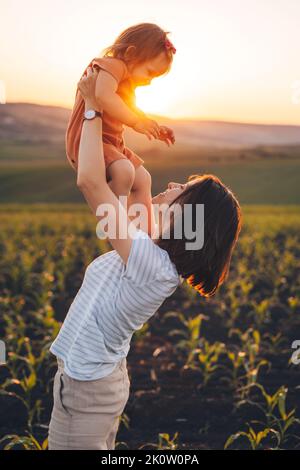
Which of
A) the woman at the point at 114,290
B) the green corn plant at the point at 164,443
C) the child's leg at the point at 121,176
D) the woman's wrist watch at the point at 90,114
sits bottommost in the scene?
the green corn plant at the point at 164,443

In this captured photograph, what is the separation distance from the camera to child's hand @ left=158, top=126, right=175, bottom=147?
2.41m

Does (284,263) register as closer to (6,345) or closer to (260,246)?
(260,246)

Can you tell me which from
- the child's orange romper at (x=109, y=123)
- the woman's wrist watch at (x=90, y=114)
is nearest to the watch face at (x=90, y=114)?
the woman's wrist watch at (x=90, y=114)

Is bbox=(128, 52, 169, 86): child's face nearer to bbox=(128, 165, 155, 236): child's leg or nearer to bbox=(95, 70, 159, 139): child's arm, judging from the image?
bbox=(95, 70, 159, 139): child's arm

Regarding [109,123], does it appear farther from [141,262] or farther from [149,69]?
[141,262]

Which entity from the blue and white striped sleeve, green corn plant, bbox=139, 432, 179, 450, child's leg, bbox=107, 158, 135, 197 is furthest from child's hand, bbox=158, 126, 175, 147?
green corn plant, bbox=139, 432, 179, 450

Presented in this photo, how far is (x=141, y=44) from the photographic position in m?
2.48

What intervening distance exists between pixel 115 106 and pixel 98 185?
32 centimetres

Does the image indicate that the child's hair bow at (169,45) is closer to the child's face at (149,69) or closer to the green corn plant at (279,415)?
the child's face at (149,69)

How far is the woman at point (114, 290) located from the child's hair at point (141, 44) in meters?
0.16

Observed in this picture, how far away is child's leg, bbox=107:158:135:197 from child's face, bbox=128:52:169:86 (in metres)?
0.33

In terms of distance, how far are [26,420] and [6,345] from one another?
1.41 meters

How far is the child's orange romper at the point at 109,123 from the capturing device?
8.00 ft

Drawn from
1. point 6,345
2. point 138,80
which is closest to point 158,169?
point 6,345
